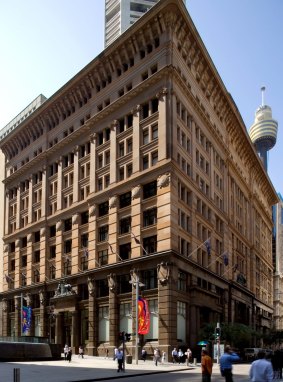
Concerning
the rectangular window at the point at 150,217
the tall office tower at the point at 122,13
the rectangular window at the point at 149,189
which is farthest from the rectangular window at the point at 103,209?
the tall office tower at the point at 122,13

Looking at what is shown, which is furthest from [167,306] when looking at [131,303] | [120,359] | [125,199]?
[120,359]

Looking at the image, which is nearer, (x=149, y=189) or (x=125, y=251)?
(x=149, y=189)

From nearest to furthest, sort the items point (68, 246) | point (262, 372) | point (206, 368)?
point (262, 372)
point (206, 368)
point (68, 246)

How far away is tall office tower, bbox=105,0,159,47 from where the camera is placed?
138875 millimetres

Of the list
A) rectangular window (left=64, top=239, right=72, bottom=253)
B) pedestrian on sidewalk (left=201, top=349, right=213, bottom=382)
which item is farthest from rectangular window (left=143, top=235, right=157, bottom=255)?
pedestrian on sidewalk (left=201, top=349, right=213, bottom=382)

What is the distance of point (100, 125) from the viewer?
69375 mm

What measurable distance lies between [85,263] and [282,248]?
12647 centimetres

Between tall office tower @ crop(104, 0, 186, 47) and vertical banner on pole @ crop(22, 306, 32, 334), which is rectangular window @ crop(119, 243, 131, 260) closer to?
vertical banner on pole @ crop(22, 306, 32, 334)

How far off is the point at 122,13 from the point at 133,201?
303ft

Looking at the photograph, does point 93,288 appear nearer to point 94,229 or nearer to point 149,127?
point 94,229

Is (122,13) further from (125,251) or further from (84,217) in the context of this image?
(125,251)

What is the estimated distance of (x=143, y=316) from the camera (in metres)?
52.6

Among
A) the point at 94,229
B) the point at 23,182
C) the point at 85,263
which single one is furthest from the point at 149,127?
the point at 23,182

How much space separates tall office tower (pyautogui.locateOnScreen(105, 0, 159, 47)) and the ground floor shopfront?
283 ft
